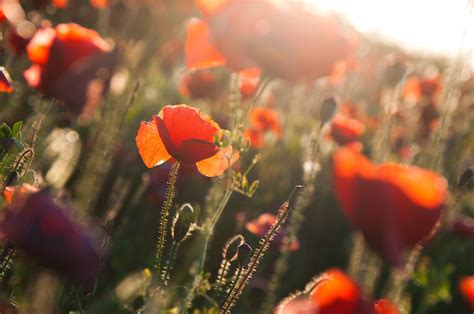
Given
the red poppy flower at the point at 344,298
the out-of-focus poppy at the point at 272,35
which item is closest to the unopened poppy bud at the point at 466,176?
the out-of-focus poppy at the point at 272,35

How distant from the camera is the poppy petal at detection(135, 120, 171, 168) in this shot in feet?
4.05

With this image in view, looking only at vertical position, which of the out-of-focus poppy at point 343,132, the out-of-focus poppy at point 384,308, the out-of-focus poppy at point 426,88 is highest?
the out-of-focus poppy at point 426,88

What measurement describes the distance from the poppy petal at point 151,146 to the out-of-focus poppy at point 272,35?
0.28 metres

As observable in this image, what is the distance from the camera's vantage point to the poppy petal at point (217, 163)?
124 cm

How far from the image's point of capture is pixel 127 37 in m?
3.71

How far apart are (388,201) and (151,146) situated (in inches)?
23.5

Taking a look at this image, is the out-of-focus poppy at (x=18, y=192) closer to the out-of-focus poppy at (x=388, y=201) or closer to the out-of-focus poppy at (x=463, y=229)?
the out-of-focus poppy at (x=388, y=201)

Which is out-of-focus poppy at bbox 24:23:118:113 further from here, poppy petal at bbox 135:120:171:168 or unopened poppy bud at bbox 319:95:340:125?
unopened poppy bud at bbox 319:95:340:125

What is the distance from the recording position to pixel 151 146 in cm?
125

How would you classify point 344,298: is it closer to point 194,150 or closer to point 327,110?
point 194,150

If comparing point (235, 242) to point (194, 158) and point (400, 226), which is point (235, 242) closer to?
point (194, 158)

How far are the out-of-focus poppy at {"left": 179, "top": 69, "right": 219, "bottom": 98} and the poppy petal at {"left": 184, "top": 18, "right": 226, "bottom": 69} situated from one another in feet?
5.82

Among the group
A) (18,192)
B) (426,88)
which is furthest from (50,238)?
(426,88)

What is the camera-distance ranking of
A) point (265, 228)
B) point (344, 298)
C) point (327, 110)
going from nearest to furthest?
point (344, 298) → point (265, 228) → point (327, 110)
